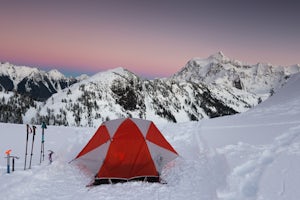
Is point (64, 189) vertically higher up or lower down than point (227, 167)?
lower down

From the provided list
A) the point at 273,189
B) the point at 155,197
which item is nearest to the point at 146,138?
the point at 155,197

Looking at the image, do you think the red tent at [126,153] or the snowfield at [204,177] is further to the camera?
the red tent at [126,153]

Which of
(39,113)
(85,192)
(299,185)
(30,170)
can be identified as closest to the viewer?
(299,185)

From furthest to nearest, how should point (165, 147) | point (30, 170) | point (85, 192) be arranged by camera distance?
point (165, 147), point (30, 170), point (85, 192)

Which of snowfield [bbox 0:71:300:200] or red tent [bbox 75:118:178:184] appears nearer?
snowfield [bbox 0:71:300:200]

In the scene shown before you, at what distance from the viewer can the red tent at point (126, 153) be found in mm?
9516

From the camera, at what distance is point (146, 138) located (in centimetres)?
1059

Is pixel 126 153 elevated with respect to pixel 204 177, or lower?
elevated

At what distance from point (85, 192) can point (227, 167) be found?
4.84m

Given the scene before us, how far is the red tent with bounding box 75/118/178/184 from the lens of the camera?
9516mm

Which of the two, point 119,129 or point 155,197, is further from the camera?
point 119,129

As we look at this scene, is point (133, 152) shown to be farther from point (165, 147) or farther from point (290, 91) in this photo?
point (290, 91)

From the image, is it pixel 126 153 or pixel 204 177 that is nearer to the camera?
pixel 204 177

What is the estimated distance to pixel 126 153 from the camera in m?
9.97
